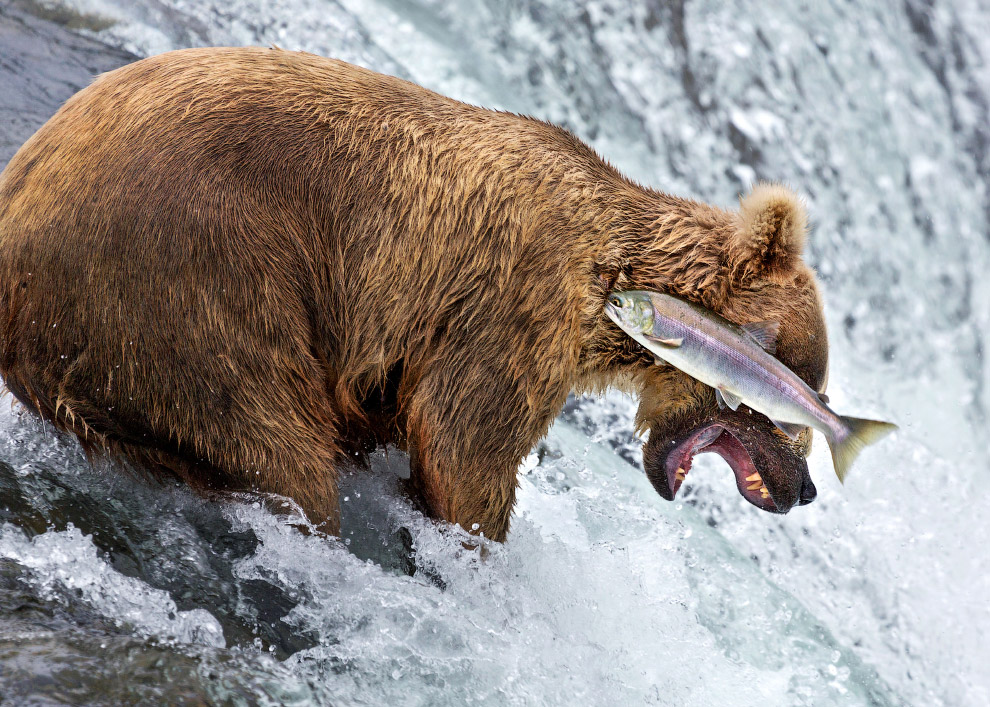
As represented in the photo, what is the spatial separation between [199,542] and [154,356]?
0.87 metres

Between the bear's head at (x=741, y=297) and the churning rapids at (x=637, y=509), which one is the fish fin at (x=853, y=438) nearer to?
the bear's head at (x=741, y=297)

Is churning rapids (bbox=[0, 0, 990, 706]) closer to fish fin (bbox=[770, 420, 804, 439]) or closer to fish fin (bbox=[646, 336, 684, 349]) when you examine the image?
fish fin (bbox=[646, 336, 684, 349])

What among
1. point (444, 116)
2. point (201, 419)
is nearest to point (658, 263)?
point (444, 116)

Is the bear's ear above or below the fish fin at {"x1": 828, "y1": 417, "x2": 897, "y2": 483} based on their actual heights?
above

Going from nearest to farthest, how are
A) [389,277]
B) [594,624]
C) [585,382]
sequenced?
[389,277] → [585,382] → [594,624]

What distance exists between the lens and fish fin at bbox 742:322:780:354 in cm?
346

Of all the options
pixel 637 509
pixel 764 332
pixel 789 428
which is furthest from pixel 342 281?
pixel 637 509

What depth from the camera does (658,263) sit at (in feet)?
11.8

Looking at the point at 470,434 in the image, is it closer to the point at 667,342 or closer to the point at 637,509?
the point at 667,342

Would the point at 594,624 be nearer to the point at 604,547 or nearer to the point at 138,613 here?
the point at 604,547

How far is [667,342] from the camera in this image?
334 centimetres

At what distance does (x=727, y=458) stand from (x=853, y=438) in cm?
70

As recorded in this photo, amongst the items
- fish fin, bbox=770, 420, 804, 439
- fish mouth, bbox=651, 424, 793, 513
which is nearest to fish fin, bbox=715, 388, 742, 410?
fish fin, bbox=770, 420, 804, 439

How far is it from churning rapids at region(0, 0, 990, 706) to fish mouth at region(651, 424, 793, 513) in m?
0.83
